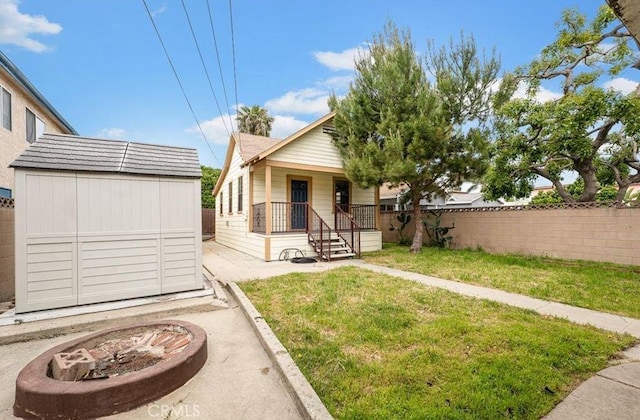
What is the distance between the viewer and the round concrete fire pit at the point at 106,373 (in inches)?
77.0

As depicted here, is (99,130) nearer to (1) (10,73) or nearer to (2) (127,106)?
(2) (127,106)

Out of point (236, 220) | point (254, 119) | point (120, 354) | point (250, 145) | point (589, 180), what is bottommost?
point (120, 354)

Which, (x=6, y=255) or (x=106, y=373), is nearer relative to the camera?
(x=106, y=373)

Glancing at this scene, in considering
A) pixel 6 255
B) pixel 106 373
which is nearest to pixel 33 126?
pixel 6 255

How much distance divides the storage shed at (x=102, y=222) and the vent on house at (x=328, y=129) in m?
6.14

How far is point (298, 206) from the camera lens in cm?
1091

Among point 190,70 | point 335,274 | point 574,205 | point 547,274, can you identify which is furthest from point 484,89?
point 190,70

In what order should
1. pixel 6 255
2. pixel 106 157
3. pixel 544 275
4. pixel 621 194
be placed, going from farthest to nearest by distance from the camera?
pixel 621 194
pixel 544 275
pixel 6 255
pixel 106 157

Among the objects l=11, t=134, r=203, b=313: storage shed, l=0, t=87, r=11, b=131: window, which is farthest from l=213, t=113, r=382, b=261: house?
l=0, t=87, r=11, b=131: window

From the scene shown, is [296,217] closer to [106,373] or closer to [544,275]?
[544,275]

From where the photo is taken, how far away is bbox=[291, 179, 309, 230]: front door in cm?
1079

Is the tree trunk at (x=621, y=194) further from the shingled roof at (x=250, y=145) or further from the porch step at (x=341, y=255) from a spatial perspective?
the shingled roof at (x=250, y=145)
